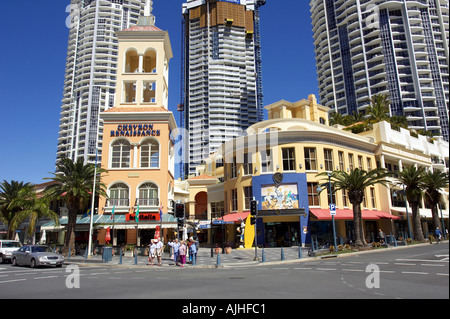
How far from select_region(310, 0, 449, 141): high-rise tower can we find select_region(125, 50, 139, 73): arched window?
82604 mm

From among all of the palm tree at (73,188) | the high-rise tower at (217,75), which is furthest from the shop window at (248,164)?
the high-rise tower at (217,75)

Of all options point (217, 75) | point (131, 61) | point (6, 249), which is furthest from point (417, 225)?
point (217, 75)

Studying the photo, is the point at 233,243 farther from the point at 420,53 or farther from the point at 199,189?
the point at 420,53

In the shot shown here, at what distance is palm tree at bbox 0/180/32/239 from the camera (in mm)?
39844

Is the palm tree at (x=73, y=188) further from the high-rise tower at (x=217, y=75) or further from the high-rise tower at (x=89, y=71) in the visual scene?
the high-rise tower at (x=217, y=75)

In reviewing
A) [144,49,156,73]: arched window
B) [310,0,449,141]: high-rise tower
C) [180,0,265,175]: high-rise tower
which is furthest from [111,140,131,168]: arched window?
[180,0,265,175]: high-rise tower

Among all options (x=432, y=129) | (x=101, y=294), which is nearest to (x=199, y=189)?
(x=101, y=294)

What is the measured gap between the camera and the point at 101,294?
9922 mm

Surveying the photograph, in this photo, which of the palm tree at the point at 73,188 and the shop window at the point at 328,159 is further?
the shop window at the point at 328,159

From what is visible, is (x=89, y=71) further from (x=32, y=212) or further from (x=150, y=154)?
(x=32, y=212)

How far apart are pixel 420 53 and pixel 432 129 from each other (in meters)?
23.9

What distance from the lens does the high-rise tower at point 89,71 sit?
114 meters

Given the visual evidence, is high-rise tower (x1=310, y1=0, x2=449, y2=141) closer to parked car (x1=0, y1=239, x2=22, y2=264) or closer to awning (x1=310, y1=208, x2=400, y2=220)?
awning (x1=310, y1=208, x2=400, y2=220)

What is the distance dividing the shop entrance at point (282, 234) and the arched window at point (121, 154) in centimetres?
1787
